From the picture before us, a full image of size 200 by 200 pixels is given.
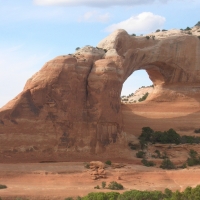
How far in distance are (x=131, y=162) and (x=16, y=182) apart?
28.5 ft

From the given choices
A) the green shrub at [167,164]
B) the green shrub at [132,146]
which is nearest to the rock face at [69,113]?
the green shrub at [132,146]

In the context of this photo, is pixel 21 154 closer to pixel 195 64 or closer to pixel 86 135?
pixel 86 135

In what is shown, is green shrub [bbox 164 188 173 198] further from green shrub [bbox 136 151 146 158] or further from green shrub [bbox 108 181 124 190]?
green shrub [bbox 136 151 146 158]

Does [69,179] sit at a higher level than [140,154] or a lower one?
higher

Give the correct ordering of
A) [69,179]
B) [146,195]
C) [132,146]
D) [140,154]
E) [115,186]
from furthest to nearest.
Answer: [132,146]
[140,154]
[69,179]
[115,186]
[146,195]

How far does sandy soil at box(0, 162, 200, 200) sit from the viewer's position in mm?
25656

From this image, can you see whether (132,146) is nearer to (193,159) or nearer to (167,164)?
(167,164)

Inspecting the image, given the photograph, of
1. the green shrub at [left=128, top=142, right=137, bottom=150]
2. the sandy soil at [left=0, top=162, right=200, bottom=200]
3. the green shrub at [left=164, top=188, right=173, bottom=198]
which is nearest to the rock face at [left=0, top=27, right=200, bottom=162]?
the sandy soil at [left=0, top=162, right=200, bottom=200]

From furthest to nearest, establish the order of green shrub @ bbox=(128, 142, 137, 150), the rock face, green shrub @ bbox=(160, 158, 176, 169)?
green shrub @ bbox=(128, 142, 137, 150) → green shrub @ bbox=(160, 158, 176, 169) → the rock face

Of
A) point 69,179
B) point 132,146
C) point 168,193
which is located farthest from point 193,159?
point 69,179

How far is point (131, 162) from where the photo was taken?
33.6 metres

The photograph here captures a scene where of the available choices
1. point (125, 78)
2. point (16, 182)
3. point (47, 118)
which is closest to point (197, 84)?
point (125, 78)

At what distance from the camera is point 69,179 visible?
93.2ft

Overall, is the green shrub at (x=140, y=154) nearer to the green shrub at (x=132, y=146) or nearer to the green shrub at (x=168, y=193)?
the green shrub at (x=132, y=146)
